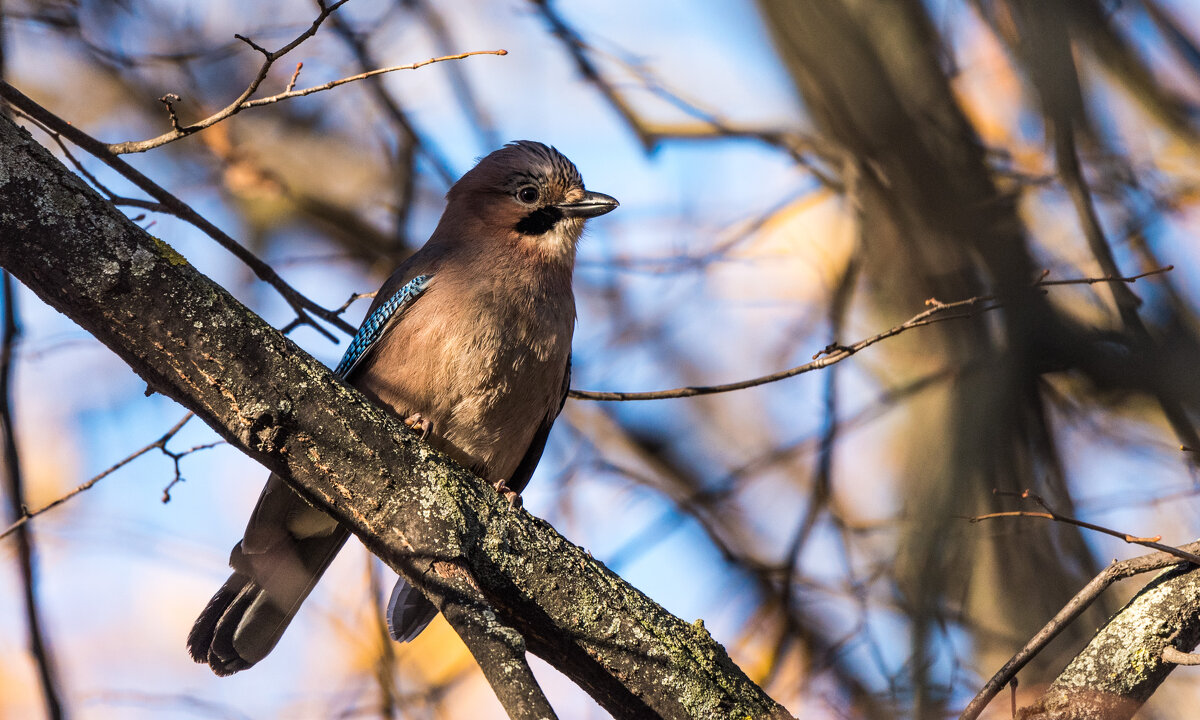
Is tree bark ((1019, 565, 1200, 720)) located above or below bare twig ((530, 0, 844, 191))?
below

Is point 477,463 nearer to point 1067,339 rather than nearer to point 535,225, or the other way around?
point 535,225

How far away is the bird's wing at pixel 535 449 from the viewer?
14.1ft

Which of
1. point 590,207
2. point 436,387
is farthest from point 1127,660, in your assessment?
point 590,207

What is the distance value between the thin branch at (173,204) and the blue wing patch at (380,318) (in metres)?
0.24

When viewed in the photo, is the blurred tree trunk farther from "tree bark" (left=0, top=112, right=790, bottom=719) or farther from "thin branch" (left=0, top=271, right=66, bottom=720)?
"thin branch" (left=0, top=271, right=66, bottom=720)

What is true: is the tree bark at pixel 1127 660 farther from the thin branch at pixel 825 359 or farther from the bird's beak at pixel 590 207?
the bird's beak at pixel 590 207

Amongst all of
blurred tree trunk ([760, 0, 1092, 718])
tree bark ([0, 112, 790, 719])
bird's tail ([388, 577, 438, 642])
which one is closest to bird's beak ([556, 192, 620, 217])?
blurred tree trunk ([760, 0, 1092, 718])

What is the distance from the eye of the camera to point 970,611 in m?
4.52

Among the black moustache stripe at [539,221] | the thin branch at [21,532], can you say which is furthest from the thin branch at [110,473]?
the black moustache stripe at [539,221]

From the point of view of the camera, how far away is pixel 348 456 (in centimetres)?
260

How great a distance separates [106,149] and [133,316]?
2.90 feet

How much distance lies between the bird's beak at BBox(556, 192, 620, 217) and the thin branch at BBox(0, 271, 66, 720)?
2.26 m

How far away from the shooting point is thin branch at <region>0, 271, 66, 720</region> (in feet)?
10.9

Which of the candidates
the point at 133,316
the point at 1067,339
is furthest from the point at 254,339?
the point at 1067,339
